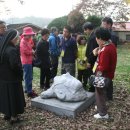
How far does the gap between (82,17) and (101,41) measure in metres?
24.6

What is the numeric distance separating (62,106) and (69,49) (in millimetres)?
1924

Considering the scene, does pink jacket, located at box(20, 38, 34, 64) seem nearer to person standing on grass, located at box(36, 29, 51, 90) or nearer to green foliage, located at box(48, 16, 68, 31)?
person standing on grass, located at box(36, 29, 51, 90)

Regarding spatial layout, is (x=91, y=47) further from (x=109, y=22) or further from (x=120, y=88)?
(x=120, y=88)

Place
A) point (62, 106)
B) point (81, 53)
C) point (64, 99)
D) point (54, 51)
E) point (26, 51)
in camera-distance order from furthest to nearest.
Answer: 1. point (54, 51)
2. point (81, 53)
3. point (26, 51)
4. point (64, 99)
5. point (62, 106)

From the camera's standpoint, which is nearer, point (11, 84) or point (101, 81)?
point (11, 84)

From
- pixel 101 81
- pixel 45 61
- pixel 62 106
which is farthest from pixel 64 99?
pixel 45 61

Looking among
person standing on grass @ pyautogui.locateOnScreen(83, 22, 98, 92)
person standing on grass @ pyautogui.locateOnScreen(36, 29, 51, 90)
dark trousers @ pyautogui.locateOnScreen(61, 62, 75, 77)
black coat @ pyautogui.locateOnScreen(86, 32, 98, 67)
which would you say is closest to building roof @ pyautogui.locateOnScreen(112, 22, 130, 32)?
dark trousers @ pyautogui.locateOnScreen(61, 62, 75, 77)

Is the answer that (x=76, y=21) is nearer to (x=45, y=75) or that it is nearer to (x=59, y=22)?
(x=59, y=22)

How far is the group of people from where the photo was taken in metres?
5.17

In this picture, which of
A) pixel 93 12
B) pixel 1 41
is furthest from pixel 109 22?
pixel 93 12

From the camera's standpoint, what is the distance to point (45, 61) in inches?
294

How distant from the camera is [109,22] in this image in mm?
6465

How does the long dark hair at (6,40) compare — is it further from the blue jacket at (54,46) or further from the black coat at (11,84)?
the blue jacket at (54,46)

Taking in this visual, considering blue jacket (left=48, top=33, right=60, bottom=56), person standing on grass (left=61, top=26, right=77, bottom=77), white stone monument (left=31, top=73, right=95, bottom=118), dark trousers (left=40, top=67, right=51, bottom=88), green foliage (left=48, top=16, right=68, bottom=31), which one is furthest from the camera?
green foliage (left=48, top=16, right=68, bottom=31)
